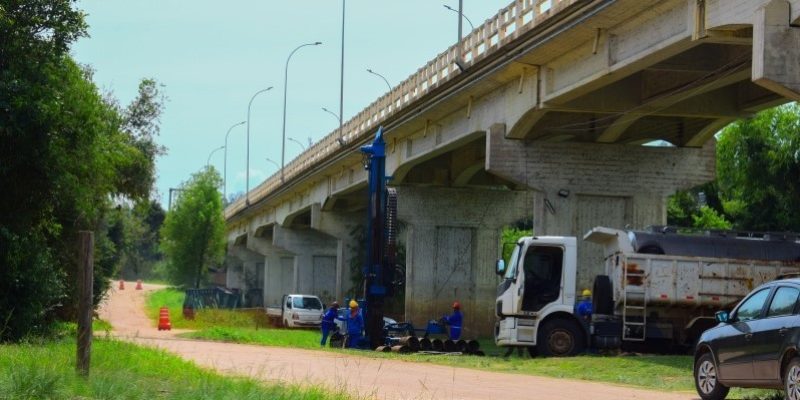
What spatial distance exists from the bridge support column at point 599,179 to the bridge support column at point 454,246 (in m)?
13.5

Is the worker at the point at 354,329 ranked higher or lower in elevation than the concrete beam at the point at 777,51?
lower

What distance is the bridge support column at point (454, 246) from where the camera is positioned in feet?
169

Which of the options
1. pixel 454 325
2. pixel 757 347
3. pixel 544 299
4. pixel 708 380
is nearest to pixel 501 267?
pixel 544 299

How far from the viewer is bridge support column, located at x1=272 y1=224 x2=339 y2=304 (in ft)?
262

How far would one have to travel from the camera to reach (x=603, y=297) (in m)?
28.8

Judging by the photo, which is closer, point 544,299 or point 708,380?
point 708,380

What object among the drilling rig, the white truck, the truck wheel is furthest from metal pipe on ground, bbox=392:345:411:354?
the white truck

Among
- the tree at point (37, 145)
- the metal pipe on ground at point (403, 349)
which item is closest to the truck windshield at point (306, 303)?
the metal pipe on ground at point (403, 349)

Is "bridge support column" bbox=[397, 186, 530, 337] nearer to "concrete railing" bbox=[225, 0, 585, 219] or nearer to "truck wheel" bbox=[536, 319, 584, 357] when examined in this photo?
"concrete railing" bbox=[225, 0, 585, 219]

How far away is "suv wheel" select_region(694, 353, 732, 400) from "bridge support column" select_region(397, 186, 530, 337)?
110ft

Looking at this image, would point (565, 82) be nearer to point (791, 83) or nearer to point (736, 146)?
point (791, 83)

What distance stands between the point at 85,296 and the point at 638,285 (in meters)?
15.8

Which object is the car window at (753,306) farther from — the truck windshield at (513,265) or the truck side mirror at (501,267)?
the truck side mirror at (501,267)

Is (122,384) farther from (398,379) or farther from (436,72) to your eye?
(436,72)
